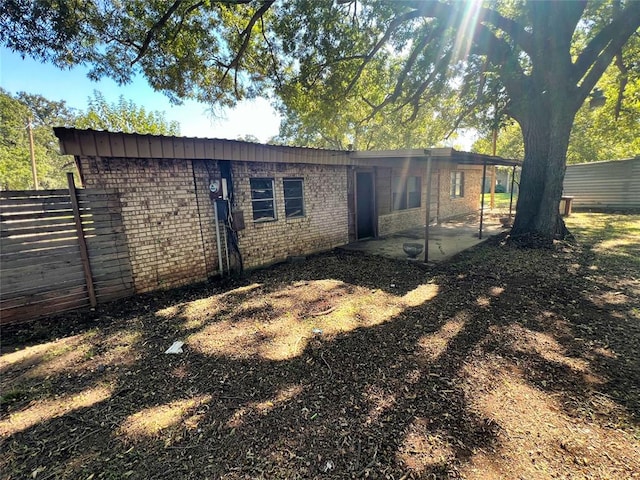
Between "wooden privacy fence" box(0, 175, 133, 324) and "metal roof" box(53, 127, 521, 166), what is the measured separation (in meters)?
0.63

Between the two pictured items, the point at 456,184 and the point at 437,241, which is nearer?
the point at 437,241

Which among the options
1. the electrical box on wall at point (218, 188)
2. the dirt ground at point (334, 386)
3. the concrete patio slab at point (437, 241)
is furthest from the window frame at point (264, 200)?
the concrete patio slab at point (437, 241)

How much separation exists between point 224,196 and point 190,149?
3.57 feet

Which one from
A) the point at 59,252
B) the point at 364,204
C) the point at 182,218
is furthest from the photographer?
the point at 364,204

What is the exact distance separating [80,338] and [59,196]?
83.0 inches

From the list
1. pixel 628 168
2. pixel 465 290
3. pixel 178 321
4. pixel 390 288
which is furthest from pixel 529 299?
pixel 628 168

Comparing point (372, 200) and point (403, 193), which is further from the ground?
point (403, 193)

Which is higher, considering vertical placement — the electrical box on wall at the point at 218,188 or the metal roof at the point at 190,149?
the metal roof at the point at 190,149

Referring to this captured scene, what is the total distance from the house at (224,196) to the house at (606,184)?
10.0m

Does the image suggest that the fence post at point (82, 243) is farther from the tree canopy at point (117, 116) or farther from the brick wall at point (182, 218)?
the tree canopy at point (117, 116)

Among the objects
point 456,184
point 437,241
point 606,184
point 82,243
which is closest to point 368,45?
point 437,241

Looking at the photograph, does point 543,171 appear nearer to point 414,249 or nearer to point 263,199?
point 414,249

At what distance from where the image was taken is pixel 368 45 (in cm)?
940

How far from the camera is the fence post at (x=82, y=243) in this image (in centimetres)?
435
